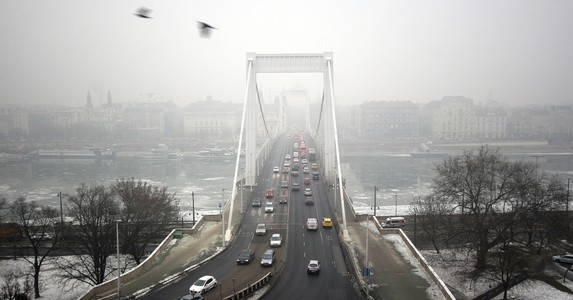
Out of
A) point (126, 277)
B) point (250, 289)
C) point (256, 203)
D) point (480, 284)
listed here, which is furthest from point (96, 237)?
point (480, 284)

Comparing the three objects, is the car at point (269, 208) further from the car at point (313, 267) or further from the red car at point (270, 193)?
the car at point (313, 267)

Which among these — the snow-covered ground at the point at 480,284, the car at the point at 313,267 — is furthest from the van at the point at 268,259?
the snow-covered ground at the point at 480,284

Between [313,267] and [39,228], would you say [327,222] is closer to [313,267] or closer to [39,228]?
[313,267]

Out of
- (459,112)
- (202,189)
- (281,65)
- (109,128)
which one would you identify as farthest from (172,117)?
(281,65)

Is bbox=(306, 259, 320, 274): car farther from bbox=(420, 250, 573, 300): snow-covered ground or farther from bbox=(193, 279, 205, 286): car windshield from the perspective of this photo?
bbox=(420, 250, 573, 300): snow-covered ground

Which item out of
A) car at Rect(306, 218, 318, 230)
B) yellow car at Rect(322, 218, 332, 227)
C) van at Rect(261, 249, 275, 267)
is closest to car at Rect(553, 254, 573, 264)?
yellow car at Rect(322, 218, 332, 227)

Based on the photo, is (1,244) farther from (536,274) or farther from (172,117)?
(172,117)
